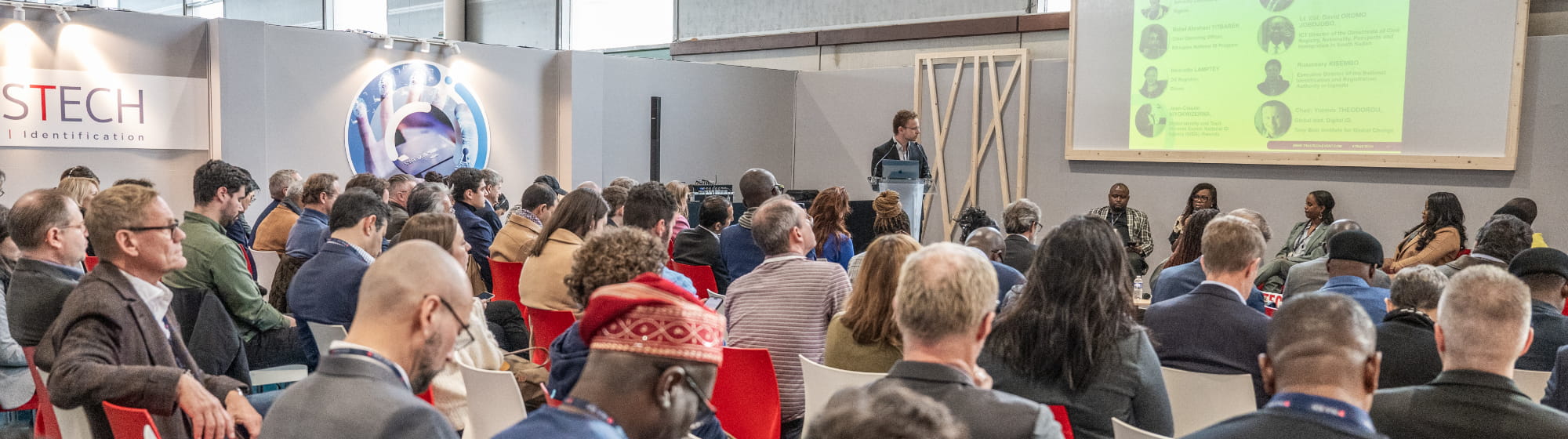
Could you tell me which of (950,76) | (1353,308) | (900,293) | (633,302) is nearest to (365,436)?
(633,302)

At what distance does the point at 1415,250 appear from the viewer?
661cm

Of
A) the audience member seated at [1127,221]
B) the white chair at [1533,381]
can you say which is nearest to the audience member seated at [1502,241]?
the white chair at [1533,381]

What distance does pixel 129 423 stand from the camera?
216 centimetres

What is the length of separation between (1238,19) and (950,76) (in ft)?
9.74

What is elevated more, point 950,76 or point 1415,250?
point 950,76

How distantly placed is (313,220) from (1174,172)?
7213 mm

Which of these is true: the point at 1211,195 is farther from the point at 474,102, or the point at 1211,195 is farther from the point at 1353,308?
the point at 1353,308

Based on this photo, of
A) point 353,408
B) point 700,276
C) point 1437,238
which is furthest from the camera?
point 1437,238

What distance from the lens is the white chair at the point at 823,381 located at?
8.61ft

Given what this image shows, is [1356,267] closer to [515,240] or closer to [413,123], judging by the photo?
[515,240]

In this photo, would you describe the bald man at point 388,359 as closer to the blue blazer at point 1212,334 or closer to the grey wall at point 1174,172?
the blue blazer at point 1212,334

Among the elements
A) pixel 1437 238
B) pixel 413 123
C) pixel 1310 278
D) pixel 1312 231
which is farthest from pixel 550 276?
pixel 1312 231

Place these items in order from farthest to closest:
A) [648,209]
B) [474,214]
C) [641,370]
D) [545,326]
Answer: [474,214] < [648,209] < [545,326] < [641,370]

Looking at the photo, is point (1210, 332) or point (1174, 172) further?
point (1174, 172)
